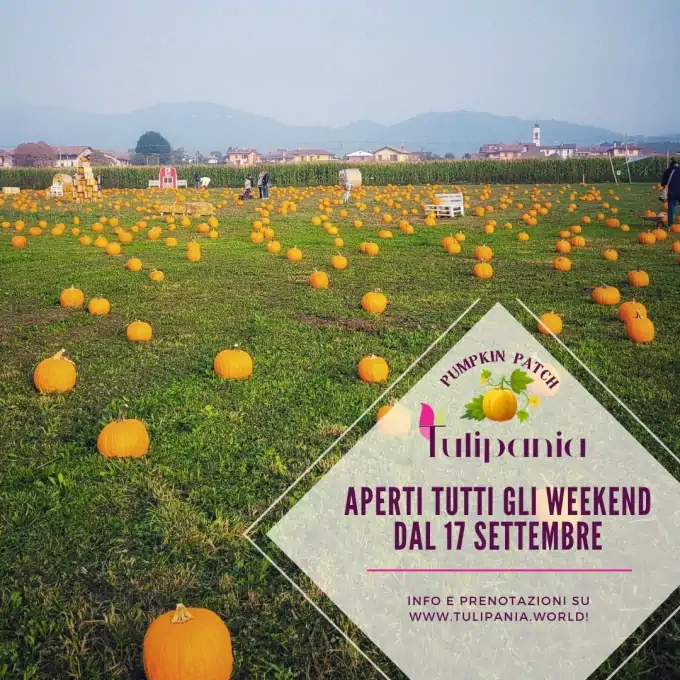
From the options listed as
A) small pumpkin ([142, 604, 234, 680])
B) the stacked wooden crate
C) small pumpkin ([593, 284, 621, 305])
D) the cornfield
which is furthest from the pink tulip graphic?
the cornfield

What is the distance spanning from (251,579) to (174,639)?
0.71m

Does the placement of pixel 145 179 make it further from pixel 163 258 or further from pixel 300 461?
pixel 300 461

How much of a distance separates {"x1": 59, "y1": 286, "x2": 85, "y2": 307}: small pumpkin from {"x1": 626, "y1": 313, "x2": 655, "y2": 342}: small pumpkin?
268 inches

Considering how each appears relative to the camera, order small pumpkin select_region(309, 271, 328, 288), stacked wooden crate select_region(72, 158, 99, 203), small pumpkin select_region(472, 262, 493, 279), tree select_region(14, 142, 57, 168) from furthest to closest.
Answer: tree select_region(14, 142, 57, 168), stacked wooden crate select_region(72, 158, 99, 203), small pumpkin select_region(472, 262, 493, 279), small pumpkin select_region(309, 271, 328, 288)

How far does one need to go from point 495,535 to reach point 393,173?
48.7 m

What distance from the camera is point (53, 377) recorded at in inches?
233

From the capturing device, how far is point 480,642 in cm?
314

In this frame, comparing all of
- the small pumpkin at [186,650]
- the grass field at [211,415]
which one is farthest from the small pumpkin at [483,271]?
the small pumpkin at [186,650]

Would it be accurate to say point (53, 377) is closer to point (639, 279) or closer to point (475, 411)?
point (475, 411)


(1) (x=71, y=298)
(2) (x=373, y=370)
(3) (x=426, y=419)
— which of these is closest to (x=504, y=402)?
(3) (x=426, y=419)

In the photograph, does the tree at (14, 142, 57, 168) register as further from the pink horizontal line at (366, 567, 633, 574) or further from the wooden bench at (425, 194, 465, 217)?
the pink horizontal line at (366, 567, 633, 574)

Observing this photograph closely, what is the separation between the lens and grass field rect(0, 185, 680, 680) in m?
3.19

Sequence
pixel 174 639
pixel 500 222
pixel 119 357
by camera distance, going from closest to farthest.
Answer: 1. pixel 174 639
2. pixel 119 357
3. pixel 500 222

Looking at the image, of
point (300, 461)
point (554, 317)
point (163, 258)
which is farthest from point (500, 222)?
point (300, 461)
